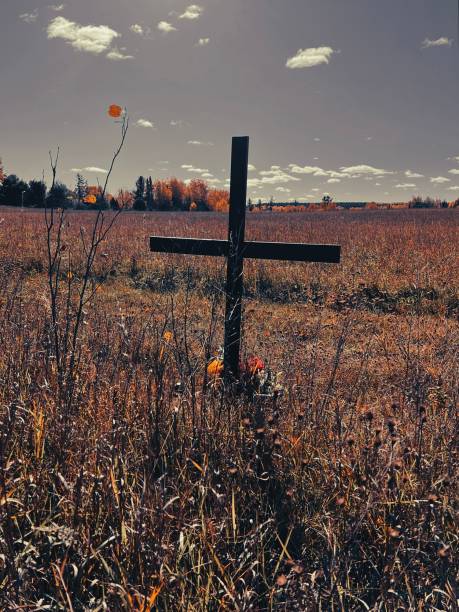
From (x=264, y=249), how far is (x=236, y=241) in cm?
27

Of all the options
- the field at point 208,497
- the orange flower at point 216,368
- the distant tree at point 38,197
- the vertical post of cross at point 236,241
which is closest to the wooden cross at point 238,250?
the vertical post of cross at point 236,241

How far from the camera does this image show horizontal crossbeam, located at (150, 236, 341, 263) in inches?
137

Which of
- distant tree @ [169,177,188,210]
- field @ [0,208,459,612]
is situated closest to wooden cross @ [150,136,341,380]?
field @ [0,208,459,612]

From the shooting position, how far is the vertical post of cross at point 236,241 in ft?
11.2

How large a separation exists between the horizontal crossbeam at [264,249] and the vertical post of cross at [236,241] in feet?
0.40

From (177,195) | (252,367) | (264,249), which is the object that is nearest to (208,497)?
(252,367)

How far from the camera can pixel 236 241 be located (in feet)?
11.5

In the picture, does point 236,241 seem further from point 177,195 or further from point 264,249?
point 177,195

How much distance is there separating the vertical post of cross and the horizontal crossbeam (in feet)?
0.40

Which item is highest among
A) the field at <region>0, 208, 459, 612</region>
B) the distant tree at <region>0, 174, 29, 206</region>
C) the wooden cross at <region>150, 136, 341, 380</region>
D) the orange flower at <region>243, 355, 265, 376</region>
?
the distant tree at <region>0, 174, 29, 206</region>

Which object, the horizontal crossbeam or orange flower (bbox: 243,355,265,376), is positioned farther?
the horizontal crossbeam

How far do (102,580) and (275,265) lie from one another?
8.79 metres

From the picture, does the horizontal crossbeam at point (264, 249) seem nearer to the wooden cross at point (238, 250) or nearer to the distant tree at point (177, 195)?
the wooden cross at point (238, 250)

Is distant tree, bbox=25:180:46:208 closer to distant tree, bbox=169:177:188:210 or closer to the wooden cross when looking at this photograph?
the wooden cross
